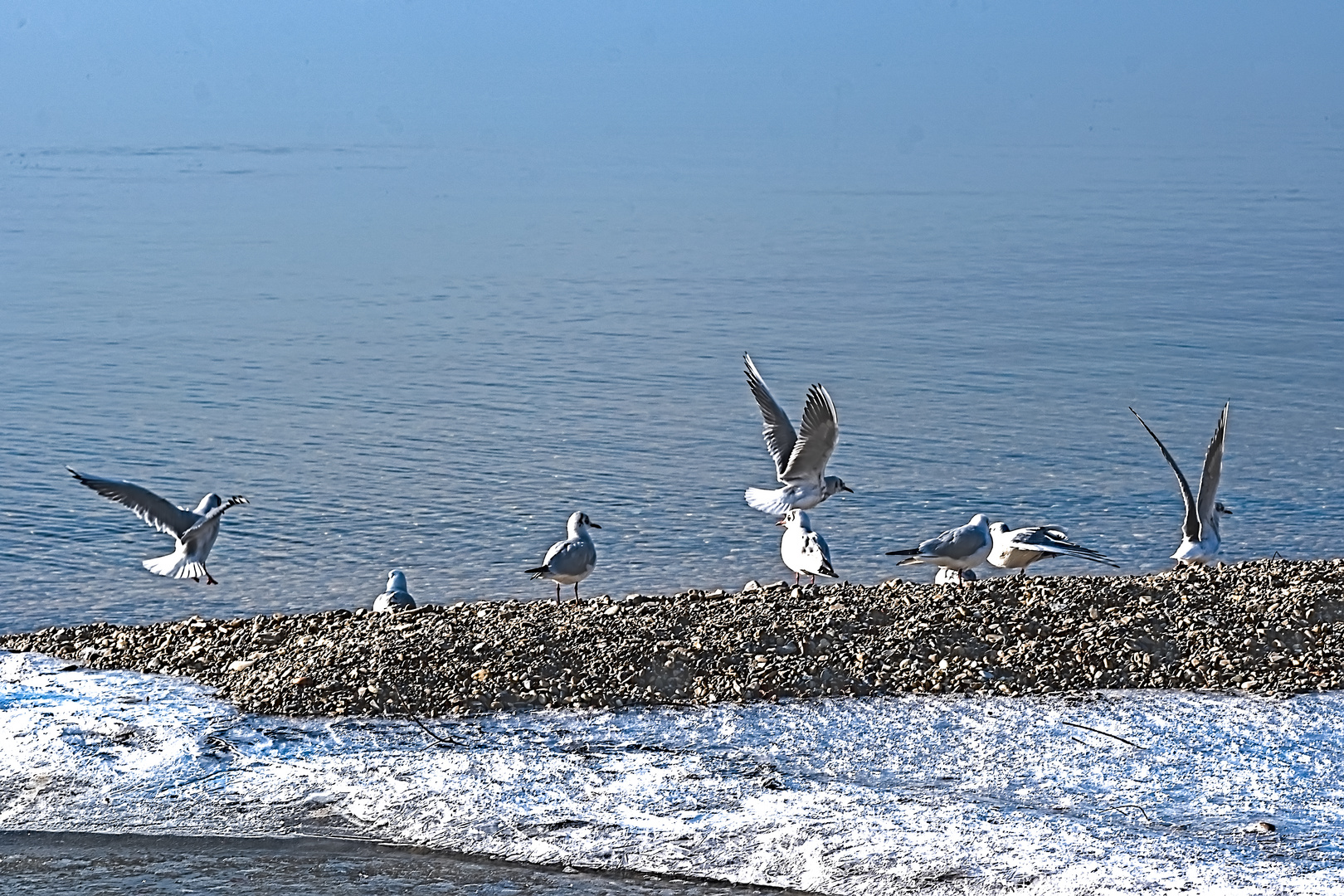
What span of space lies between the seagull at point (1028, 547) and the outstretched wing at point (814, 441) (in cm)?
143

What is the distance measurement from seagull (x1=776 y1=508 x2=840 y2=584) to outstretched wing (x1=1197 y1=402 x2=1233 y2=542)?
2233 millimetres

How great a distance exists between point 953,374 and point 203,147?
114 feet

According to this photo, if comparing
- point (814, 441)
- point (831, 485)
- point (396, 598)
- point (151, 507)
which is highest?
point (814, 441)

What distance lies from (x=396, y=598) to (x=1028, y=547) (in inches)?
138

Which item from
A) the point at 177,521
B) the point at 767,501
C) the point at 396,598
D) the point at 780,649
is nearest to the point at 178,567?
the point at 177,521

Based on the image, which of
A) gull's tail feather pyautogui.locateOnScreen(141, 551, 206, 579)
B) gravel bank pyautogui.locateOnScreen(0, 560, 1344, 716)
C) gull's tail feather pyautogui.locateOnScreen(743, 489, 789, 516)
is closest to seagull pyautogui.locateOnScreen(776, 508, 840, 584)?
gull's tail feather pyautogui.locateOnScreen(743, 489, 789, 516)

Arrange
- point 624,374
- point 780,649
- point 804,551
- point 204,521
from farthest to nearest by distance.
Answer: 1. point 624,374
2. point 204,521
3. point 804,551
4. point 780,649

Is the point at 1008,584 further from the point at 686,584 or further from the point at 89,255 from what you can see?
the point at 89,255

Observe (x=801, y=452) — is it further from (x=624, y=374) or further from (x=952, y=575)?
(x=624, y=374)

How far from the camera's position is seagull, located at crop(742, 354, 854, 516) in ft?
36.7

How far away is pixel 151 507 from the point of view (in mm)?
10625

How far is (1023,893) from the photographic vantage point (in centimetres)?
536

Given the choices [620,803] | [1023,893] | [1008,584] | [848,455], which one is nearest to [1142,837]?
[1023,893]

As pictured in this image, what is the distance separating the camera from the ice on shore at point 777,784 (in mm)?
5609
